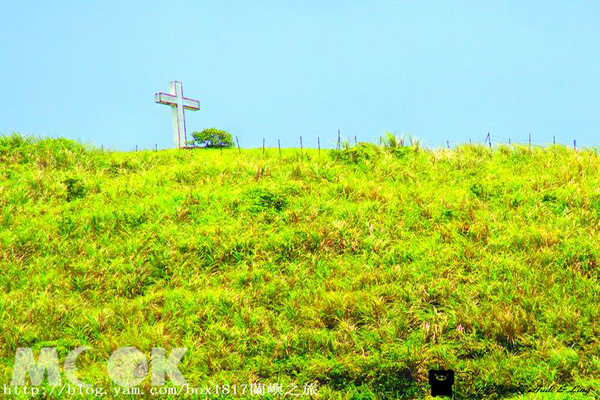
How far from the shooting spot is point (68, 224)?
9.59 metres

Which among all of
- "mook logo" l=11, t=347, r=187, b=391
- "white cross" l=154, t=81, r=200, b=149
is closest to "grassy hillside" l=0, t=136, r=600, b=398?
"mook logo" l=11, t=347, r=187, b=391

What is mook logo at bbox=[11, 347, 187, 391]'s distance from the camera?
576 cm

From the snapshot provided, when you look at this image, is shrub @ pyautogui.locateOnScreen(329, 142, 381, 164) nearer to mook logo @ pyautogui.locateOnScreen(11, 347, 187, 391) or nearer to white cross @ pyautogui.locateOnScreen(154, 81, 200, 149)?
mook logo @ pyautogui.locateOnScreen(11, 347, 187, 391)

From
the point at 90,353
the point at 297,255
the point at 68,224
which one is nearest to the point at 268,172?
the point at 297,255

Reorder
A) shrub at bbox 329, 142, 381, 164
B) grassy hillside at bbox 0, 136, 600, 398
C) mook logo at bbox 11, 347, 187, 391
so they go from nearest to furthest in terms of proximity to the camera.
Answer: mook logo at bbox 11, 347, 187, 391 → grassy hillside at bbox 0, 136, 600, 398 → shrub at bbox 329, 142, 381, 164

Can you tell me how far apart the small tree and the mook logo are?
2017cm

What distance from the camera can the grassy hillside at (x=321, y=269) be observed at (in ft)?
19.7

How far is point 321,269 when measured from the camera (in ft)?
26.1

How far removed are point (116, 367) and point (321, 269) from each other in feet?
11.4

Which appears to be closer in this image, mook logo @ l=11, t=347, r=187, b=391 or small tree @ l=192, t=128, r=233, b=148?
mook logo @ l=11, t=347, r=187, b=391

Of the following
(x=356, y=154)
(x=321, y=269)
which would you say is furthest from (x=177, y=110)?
(x=321, y=269)

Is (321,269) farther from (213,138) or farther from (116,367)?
(213,138)

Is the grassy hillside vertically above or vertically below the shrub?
below

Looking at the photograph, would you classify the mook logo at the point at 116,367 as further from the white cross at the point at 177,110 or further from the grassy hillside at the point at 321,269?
the white cross at the point at 177,110
